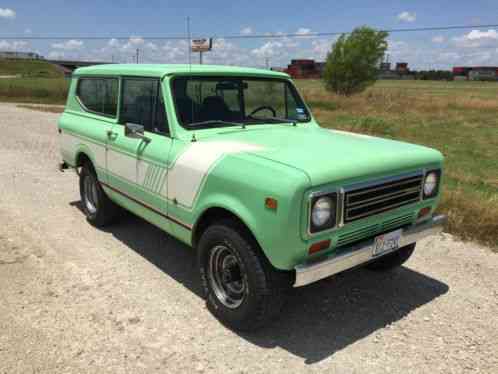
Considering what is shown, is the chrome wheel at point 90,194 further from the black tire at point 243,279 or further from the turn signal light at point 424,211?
the turn signal light at point 424,211

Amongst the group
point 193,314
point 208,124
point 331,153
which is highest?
point 208,124

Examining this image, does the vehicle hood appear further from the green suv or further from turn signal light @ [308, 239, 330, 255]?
turn signal light @ [308, 239, 330, 255]

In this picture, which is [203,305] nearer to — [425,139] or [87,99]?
[87,99]

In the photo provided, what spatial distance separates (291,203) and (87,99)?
3.65 meters

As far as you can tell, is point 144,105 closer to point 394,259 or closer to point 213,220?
point 213,220

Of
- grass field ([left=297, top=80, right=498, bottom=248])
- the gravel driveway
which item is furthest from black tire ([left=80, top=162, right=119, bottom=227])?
grass field ([left=297, top=80, right=498, bottom=248])

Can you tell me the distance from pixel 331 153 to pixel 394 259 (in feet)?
5.31

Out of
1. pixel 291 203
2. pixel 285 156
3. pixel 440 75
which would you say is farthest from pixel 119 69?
pixel 440 75

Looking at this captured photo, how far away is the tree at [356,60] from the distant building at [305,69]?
71062 mm

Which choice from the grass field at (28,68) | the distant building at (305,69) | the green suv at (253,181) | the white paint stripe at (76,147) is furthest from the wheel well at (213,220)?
the distant building at (305,69)

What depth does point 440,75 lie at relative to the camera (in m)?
122

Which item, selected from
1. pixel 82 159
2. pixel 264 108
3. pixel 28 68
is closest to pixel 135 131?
pixel 264 108

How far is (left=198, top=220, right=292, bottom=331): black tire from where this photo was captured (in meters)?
2.89

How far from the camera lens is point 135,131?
3.72 meters
